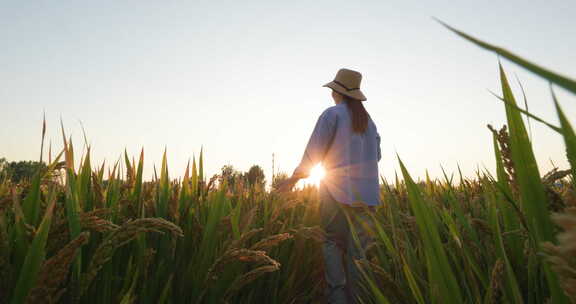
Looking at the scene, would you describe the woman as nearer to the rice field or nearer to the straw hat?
the straw hat

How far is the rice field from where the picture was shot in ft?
2.18

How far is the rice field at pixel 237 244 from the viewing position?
0.67 metres

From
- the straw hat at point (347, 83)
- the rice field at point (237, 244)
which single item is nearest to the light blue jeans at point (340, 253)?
the rice field at point (237, 244)

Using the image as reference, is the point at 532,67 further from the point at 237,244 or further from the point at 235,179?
the point at 235,179

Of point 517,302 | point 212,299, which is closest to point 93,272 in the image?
point 212,299

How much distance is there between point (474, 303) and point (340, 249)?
248 centimetres

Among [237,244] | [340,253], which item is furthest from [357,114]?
[237,244]

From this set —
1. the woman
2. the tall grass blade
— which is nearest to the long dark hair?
the woman

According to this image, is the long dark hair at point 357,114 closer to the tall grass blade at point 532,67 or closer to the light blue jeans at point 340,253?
the light blue jeans at point 340,253

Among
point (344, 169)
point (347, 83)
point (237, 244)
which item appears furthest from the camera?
point (347, 83)

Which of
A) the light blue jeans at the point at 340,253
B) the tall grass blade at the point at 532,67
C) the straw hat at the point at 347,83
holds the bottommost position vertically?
the light blue jeans at the point at 340,253

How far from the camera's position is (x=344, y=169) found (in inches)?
150

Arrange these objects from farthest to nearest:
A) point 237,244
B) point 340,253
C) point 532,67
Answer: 1. point 340,253
2. point 237,244
3. point 532,67

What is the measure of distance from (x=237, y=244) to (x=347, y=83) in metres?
2.98
